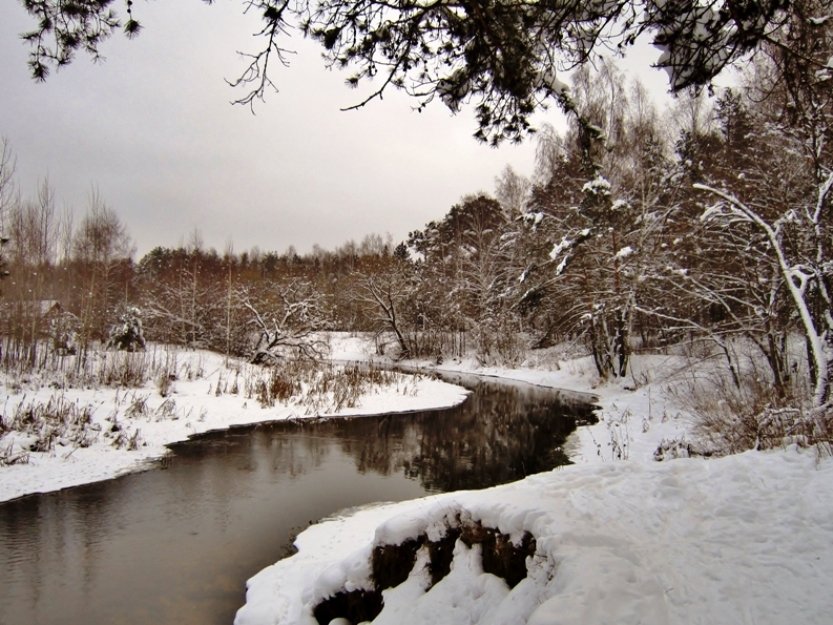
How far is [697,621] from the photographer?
6.43 feet

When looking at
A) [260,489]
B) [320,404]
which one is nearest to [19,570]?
[260,489]

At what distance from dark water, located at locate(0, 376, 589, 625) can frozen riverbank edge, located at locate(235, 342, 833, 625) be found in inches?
39.7

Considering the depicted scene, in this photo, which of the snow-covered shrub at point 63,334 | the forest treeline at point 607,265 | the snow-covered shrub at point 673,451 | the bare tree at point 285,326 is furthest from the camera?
the bare tree at point 285,326

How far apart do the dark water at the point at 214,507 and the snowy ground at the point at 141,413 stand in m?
0.62

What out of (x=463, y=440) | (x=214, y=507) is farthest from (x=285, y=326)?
(x=214, y=507)

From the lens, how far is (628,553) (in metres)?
2.43

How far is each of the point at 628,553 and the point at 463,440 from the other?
8.58m

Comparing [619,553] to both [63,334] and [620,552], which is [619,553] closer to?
[620,552]

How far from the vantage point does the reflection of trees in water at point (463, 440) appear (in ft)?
27.7

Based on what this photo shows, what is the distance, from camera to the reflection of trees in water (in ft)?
27.7

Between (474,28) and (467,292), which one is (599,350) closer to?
(467,292)

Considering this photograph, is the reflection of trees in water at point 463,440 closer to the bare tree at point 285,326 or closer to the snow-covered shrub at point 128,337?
the bare tree at point 285,326

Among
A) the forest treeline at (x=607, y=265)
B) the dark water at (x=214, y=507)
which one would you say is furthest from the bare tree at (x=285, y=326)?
the dark water at (x=214, y=507)

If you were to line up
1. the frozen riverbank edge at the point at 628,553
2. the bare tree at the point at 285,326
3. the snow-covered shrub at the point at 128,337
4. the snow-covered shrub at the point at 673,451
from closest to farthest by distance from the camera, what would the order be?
the frozen riverbank edge at the point at 628,553, the snow-covered shrub at the point at 673,451, the snow-covered shrub at the point at 128,337, the bare tree at the point at 285,326
